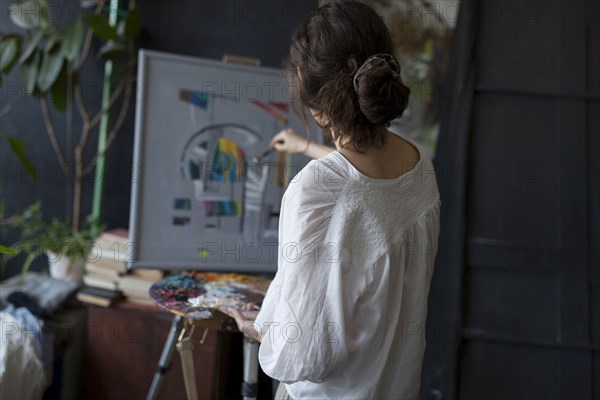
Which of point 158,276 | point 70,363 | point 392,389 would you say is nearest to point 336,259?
point 392,389

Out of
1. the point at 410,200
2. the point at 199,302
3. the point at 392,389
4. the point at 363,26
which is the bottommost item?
the point at 392,389

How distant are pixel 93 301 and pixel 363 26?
4.85 feet

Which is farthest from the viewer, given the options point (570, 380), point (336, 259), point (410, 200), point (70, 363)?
point (70, 363)

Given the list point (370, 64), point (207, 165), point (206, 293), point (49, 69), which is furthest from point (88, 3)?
point (370, 64)

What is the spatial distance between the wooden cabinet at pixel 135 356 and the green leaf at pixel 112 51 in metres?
0.94

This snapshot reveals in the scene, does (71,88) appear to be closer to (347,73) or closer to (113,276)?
(113,276)

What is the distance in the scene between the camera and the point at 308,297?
1.13 meters

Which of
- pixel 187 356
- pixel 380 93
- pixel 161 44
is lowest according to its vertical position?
pixel 187 356

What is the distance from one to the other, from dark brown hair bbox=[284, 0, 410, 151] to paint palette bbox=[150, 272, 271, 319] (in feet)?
1.93

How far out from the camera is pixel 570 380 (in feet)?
6.72

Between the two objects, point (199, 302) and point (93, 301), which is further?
point (93, 301)

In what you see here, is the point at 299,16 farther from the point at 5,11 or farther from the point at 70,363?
the point at 70,363

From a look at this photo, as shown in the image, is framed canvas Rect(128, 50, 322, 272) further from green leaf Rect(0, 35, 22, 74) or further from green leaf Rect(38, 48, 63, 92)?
green leaf Rect(0, 35, 22, 74)

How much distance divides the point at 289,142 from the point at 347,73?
781mm
